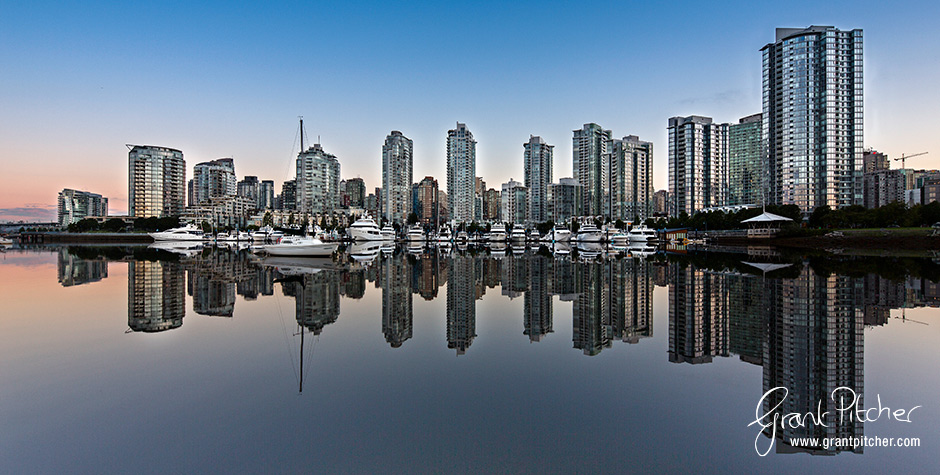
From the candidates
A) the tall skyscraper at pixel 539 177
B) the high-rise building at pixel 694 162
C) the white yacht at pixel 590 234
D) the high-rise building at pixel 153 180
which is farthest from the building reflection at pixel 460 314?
the high-rise building at pixel 153 180

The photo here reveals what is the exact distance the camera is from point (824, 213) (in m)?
72.4

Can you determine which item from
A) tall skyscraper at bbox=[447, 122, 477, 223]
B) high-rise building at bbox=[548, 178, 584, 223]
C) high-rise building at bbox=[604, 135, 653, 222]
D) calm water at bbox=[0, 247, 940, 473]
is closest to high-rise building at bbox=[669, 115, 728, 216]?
high-rise building at bbox=[604, 135, 653, 222]

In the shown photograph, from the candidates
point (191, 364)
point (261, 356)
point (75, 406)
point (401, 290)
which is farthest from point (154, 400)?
point (401, 290)

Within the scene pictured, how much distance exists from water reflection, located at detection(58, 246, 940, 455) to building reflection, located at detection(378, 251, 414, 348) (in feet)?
0.16

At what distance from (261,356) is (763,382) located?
984cm

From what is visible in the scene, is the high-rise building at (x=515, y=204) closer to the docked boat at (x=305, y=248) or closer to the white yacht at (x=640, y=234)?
the white yacht at (x=640, y=234)

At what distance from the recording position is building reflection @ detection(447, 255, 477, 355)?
10914 millimetres

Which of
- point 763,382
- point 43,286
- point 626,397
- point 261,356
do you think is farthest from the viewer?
point 43,286

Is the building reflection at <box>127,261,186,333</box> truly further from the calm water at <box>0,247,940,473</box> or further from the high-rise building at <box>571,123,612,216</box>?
the high-rise building at <box>571,123,612,216</box>

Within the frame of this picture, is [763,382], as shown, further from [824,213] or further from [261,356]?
[824,213]

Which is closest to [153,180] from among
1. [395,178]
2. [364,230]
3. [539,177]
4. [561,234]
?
[395,178]

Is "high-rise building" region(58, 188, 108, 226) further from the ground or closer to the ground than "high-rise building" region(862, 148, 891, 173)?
closer to the ground

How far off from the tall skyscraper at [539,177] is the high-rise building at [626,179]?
22.8 m

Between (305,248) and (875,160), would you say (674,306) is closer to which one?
(305,248)
